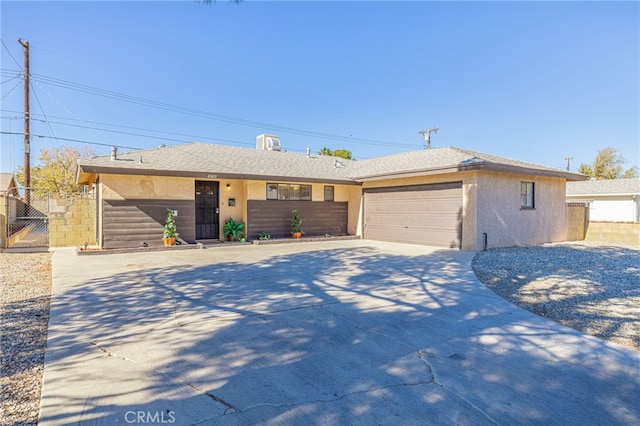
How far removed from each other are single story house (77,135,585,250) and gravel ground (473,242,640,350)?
2.12 meters

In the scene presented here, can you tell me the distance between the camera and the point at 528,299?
17.6 feet

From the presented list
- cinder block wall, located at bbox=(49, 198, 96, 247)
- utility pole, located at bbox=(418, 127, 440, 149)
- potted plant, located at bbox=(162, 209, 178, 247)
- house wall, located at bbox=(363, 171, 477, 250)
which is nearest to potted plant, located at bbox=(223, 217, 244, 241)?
potted plant, located at bbox=(162, 209, 178, 247)

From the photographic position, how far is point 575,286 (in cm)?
612

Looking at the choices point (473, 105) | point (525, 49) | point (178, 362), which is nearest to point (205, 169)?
point (178, 362)

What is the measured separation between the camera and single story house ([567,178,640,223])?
21.9m

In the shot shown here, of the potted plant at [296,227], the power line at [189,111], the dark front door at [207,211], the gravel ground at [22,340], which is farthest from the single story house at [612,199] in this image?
the gravel ground at [22,340]

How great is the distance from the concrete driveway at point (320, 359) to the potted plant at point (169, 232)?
534 centimetres

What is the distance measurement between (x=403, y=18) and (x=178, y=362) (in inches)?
548

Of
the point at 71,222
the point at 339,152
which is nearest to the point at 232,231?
the point at 71,222

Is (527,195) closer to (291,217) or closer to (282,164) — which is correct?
(291,217)

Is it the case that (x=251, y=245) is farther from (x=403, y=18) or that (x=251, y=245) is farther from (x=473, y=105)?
(x=473, y=105)

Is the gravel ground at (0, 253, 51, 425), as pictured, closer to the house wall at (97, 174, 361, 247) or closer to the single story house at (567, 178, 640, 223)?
the house wall at (97, 174, 361, 247)

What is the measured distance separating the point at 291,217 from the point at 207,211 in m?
3.33

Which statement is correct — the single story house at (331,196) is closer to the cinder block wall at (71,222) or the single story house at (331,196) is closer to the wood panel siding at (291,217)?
the wood panel siding at (291,217)
